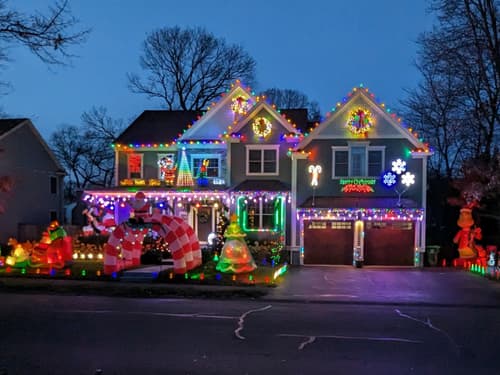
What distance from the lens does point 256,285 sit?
17.1 meters

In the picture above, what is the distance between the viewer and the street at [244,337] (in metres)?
7.73

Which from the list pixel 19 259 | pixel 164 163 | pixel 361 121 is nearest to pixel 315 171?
pixel 361 121

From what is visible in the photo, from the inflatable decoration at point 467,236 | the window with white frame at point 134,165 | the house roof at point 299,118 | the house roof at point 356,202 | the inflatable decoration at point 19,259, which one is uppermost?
the house roof at point 299,118

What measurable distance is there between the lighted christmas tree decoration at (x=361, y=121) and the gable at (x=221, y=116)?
552 centimetres

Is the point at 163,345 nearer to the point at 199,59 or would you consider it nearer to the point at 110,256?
the point at 110,256

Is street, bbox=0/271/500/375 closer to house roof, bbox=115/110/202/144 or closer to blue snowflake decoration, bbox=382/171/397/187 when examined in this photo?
blue snowflake decoration, bbox=382/171/397/187

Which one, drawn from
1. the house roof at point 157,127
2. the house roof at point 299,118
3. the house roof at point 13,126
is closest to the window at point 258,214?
the house roof at point 299,118

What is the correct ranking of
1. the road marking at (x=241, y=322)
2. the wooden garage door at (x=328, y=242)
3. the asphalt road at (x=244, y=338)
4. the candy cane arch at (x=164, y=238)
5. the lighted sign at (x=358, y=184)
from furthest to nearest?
1. the wooden garage door at (x=328, y=242)
2. the lighted sign at (x=358, y=184)
3. the candy cane arch at (x=164, y=238)
4. the road marking at (x=241, y=322)
5. the asphalt road at (x=244, y=338)

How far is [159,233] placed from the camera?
1875 cm

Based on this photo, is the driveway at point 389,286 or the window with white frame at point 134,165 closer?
the driveway at point 389,286

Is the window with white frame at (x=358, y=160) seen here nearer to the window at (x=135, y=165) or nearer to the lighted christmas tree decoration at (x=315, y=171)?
the lighted christmas tree decoration at (x=315, y=171)

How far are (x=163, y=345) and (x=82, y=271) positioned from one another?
1162 centimetres

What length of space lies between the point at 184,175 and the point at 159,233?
675 cm

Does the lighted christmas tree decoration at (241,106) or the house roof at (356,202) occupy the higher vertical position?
the lighted christmas tree decoration at (241,106)
